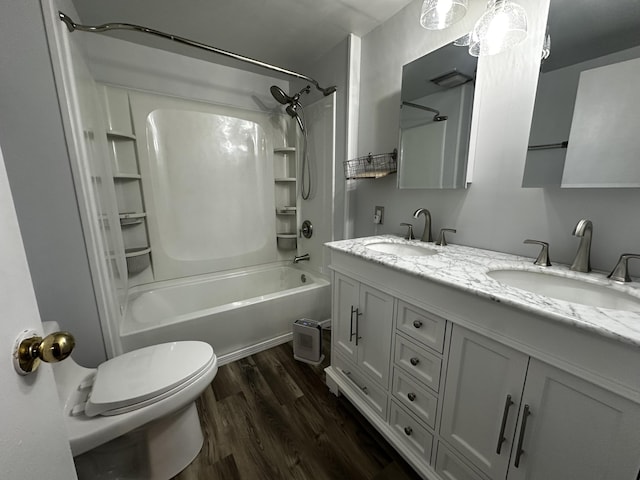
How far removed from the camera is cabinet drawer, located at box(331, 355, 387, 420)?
1199 millimetres

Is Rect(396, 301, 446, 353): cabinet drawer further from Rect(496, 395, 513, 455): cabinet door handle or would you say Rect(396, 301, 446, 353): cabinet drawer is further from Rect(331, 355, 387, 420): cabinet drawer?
Rect(331, 355, 387, 420): cabinet drawer

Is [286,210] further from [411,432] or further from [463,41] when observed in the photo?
[411,432]

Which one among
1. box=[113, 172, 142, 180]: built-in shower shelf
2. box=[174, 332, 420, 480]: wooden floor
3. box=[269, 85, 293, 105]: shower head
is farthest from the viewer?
box=[269, 85, 293, 105]: shower head

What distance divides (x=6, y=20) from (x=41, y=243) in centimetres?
85

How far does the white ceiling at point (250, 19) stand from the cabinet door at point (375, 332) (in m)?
1.67

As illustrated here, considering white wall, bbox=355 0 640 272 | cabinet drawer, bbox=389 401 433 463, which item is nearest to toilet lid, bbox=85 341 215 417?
cabinet drawer, bbox=389 401 433 463

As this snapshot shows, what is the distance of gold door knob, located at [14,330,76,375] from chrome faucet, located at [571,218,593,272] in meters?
1.45

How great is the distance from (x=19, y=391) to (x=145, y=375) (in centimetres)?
76

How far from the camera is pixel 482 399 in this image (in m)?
0.80

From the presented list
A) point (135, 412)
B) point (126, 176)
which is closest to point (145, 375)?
point (135, 412)

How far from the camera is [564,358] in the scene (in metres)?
0.62

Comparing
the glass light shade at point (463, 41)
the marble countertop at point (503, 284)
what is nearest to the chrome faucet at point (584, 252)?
the marble countertop at point (503, 284)

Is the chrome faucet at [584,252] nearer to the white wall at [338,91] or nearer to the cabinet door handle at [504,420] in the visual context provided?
the cabinet door handle at [504,420]

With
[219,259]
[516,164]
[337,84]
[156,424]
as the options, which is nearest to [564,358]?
[516,164]
